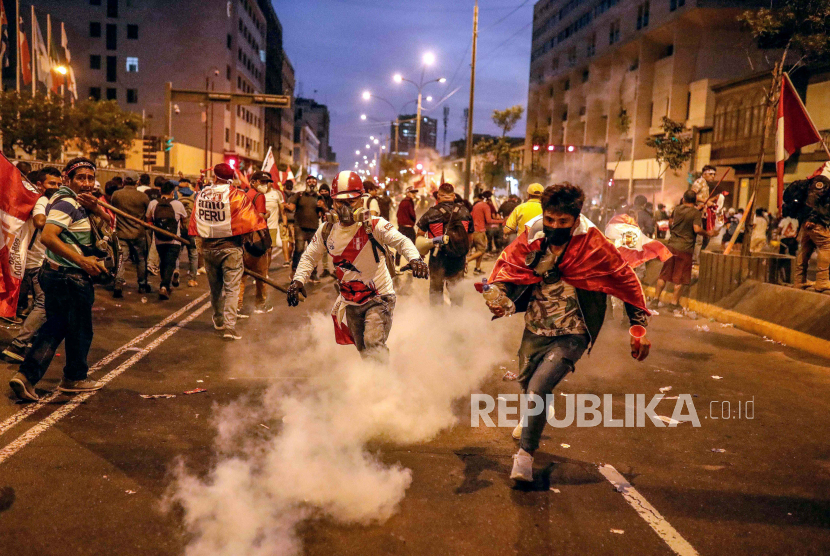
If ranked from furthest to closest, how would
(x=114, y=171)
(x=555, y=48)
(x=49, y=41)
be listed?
(x=555, y=48)
(x=49, y=41)
(x=114, y=171)

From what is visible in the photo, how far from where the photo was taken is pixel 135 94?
6397cm

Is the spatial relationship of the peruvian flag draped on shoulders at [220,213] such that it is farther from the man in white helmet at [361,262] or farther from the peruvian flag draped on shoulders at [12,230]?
the man in white helmet at [361,262]

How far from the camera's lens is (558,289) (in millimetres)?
4270

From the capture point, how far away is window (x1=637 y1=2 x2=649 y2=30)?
48.5 meters

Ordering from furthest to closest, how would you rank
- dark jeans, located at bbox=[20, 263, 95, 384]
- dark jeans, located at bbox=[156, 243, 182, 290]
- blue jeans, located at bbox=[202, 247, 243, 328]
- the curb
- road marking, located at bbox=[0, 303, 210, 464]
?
1. dark jeans, located at bbox=[156, 243, 182, 290]
2. the curb
3. blue jeans, located at bbox=[202, 247, 243, 328]
4. dark jeans, located at bbox=[20, 263, 95, 384]
5. road marking, located at bbox=[0, 303, 210, 464]

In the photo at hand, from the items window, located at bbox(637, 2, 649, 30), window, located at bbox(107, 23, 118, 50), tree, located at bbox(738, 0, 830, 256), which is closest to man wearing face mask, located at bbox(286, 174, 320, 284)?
tree, located at bbox(738, 0, 830, 256)

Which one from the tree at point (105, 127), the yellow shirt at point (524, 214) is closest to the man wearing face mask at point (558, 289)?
the yellow shirt at point (524, 214)

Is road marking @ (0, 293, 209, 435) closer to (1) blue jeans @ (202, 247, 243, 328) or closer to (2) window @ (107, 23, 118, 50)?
(1) blue jeans @ (202, 247, 243, 328)

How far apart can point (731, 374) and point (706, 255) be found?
4.56 metres

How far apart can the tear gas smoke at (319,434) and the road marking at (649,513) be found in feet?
4.15

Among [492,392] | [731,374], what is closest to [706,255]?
[731,374]

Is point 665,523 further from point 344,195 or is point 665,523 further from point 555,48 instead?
point 555,48

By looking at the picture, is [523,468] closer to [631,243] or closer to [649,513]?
[649,513]

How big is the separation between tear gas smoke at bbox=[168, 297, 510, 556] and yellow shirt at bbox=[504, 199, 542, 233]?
168 cm
